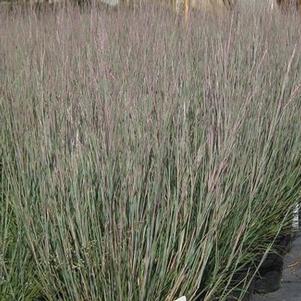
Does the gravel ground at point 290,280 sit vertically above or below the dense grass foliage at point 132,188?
below

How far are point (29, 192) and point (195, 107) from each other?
910mm

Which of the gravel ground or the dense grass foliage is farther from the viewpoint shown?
the gravel ground

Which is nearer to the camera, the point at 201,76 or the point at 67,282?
the point at 67,282

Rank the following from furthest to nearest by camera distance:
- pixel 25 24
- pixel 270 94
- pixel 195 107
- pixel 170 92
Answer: pixel 25 24 < pixel 270 94 < pixel 195 107 < pixel 170 92

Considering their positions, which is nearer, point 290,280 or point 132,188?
point 132,188

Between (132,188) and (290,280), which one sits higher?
(132,188)

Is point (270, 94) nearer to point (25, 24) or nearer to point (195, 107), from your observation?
point (195, 107)

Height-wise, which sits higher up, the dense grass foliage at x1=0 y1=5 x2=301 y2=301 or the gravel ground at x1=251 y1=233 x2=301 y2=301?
the dense grass foliage at x1=0 y1=5 x2=301 y2=301

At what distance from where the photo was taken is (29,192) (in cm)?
291

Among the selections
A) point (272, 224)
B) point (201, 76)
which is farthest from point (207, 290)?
point (201, 76)

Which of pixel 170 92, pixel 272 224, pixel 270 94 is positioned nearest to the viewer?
pixel 170 92

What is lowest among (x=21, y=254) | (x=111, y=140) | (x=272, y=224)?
(x=272, y=224)

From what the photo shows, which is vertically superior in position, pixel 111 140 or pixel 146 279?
pixel 111 140

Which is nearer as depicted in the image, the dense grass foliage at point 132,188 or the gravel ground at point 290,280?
the dense grass foliage at point 132,188
